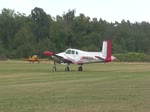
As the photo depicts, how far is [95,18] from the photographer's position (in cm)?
15575

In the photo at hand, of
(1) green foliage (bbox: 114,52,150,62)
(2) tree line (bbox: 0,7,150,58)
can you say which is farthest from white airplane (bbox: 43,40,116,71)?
(2) tree line (bbox: 0,7,150,58)

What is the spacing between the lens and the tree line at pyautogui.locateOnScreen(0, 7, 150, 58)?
122750 millimetres

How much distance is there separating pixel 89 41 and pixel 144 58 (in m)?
33.0

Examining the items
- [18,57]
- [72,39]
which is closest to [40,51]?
[18,57]

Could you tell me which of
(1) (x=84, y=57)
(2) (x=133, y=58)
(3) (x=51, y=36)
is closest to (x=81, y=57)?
(1) (x=84, y=57)

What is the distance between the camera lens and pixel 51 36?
425ft

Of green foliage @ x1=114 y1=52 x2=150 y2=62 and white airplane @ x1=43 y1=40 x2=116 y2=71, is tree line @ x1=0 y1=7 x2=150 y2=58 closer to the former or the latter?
green foliage @ x1=114 y1=52 x2=150 y2=62

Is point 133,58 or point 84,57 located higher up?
point 133,58

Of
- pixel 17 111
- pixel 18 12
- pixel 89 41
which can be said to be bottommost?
pixel 17 111

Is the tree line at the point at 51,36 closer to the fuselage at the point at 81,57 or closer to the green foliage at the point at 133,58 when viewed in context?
the green foliage at the point at 133,58

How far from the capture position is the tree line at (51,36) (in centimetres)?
12275

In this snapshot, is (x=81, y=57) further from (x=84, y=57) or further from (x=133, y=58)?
(x=133, y=58)

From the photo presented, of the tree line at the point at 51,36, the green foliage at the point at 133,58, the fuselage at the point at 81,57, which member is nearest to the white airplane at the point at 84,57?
the fuselage at the point at 81,57

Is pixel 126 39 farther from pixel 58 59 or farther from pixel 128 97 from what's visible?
pixel 128 97
